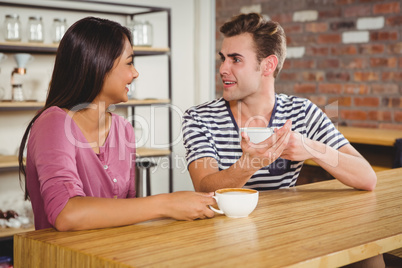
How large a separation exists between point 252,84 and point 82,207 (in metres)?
1.01

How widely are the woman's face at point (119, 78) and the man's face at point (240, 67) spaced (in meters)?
0.53

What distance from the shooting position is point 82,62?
1.48 meters

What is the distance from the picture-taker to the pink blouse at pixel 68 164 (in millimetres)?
1264

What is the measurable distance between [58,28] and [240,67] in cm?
167

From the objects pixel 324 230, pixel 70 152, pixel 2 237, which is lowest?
pixel 2 237

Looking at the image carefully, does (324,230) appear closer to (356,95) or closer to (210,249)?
(210,249)

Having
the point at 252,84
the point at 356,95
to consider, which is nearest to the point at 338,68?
the point at 356,95

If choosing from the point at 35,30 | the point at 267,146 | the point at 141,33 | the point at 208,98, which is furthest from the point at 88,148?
the point at 208,98

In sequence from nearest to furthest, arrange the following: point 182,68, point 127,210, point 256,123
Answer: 1. point 127,210
2. point 256,123
3. point 182,68

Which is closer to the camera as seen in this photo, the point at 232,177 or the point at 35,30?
the point at 232,177

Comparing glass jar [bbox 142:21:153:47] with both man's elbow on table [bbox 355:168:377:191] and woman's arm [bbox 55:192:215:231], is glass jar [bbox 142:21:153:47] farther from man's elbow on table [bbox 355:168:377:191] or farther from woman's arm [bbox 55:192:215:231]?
woman's arm [bbox 55:192:215:231]

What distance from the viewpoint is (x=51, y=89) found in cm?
154

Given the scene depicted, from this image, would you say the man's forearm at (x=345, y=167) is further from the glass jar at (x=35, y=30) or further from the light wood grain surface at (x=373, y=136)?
the glass jar at (x=35, y=30)

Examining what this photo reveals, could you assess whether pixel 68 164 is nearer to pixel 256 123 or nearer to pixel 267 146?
pixel 267 146
